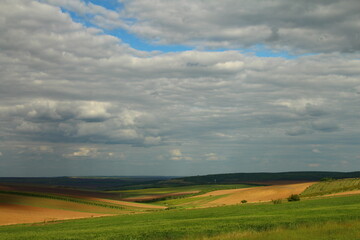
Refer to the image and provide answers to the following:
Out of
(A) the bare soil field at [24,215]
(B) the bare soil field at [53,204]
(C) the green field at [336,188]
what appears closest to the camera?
(A) the bare soil field at [24,215]

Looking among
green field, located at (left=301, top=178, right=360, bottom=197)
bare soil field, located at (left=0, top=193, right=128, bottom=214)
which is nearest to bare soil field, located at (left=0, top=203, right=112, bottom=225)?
bare soil field, located at (left=0, top=193, right=128, bottom=214)

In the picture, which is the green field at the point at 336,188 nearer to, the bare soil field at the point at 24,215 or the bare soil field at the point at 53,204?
the bare soil field at the point at 53,204

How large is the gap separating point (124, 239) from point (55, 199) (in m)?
→ 78.5

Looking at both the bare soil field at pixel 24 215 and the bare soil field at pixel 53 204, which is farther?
the bare soil field at pixel 53 204

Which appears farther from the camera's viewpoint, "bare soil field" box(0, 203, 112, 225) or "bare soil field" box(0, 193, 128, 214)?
"bare soil field" box(0, 193, 128, 214)

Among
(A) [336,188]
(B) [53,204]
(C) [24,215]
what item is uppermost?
(A) [336,188]

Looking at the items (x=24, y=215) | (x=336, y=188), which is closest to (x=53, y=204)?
(x=24, y=215)

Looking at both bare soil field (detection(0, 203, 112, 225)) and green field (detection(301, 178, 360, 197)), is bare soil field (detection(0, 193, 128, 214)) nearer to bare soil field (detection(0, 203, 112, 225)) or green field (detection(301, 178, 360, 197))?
bare soil field (detection(0, 203, 112, 225))

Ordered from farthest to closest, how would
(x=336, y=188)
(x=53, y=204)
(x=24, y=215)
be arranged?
(x=336, y=188)
(x=53, y=204)
(x=24, y=215)

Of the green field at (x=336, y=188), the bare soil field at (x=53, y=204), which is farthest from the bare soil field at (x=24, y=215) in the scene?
the green field at (x=336, y=188)

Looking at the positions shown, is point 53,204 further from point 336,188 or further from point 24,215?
point 336,188

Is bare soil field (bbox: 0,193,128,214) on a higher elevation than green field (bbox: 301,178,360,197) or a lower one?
lower

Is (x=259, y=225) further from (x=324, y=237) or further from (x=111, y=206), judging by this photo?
(x=111, y=206)

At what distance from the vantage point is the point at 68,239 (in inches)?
1180
